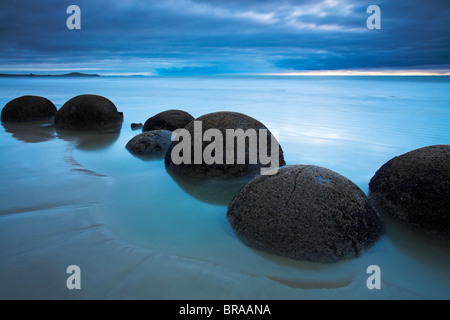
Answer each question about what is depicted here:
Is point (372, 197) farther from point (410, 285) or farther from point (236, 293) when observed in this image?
point (236, 293)

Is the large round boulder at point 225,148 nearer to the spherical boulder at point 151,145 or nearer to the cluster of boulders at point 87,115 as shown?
the spherical boulder at point 151,145

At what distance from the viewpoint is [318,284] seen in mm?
2977

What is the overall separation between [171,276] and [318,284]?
1.46 metres

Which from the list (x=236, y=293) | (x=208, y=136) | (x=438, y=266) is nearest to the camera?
(x=236, y=293)

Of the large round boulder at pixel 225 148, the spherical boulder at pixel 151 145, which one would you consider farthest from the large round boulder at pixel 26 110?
the large round boulder at pixel 225 148

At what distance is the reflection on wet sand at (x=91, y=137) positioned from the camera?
9.18 meters

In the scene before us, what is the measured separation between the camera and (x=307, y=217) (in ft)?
10.9

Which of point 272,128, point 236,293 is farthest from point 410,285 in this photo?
point 272,128

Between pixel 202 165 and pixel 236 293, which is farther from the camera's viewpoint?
pixel 202 165

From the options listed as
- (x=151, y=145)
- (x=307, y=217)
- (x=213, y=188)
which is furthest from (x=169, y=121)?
(x=307, y=217)

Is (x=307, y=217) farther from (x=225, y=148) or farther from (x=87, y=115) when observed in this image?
(x=87, y=115)

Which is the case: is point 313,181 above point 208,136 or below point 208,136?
below

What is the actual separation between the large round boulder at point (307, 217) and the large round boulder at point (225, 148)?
175 cm

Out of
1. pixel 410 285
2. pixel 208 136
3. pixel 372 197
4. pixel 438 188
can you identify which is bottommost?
pixel 410 285
